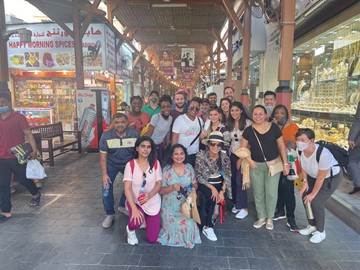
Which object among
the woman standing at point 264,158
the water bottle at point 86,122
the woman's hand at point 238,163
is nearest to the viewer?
the woman standing at point 264,158

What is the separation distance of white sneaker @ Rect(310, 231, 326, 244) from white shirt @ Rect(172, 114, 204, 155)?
186cm

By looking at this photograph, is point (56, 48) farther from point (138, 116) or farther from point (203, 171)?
point (203, 171)

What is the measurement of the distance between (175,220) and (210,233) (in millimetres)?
487

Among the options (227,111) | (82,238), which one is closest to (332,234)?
(227,111)

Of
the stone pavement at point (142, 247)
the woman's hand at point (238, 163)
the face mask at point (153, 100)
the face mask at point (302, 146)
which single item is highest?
the face mask at point (153, 100)

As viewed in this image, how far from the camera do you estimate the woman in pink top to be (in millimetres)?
3051

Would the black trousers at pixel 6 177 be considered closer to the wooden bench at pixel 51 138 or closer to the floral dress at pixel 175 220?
the floral dress at pixel 175 220

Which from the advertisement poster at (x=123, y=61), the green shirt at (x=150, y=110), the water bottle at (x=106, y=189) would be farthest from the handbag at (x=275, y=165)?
the advertisement poster at (x=123, y=61)

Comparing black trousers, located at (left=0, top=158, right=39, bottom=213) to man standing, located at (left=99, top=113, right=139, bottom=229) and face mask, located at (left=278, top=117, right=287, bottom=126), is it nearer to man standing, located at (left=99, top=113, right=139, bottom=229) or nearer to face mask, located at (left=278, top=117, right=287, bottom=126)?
man standing, located at (left=99, top=113, right=139, bottom=229)

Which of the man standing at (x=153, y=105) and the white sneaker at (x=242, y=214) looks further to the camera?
the man standing at (x=153, y=105)

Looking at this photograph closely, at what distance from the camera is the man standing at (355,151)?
4.06 m

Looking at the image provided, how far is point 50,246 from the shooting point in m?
3.00

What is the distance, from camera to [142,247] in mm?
3012

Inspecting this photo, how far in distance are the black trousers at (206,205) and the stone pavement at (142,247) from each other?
0.25 metres
